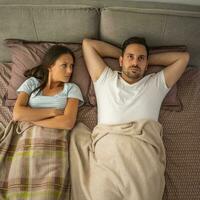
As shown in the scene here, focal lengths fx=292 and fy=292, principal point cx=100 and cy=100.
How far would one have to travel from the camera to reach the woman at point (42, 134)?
1.48 meters

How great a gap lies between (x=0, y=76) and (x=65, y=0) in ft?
2.25

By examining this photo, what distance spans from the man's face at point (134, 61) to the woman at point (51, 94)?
0.33 meters

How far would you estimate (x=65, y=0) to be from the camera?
2.01 meters

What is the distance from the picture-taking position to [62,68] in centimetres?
179

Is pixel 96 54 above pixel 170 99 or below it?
above

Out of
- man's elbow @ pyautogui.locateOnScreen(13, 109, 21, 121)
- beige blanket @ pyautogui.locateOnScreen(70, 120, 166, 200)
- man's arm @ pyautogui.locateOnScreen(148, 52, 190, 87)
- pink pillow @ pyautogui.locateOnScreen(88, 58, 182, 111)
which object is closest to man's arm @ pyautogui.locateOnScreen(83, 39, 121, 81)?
pink pillow @ pyautogui.locateOnScreen(88, 58, 182, 111)

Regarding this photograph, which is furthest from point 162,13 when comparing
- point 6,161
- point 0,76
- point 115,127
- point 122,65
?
point 6,161

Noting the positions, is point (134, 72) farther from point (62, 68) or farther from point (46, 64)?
point (46, 64)

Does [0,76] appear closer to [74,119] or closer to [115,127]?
[74,119]

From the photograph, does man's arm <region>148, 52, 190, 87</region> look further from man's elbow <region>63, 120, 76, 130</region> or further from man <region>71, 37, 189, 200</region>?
man's elbow <region>63, 120, 76, 130</region>

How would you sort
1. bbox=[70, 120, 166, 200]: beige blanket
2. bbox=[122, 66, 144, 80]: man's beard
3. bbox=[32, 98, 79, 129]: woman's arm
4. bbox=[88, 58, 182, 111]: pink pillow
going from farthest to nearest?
bbox=[88, 58, 182, 111]: pink pillow < bbox=[122, 66, 144, 80]: man's beard < bbox=[32, 98, 79, 129]: woman's arm < bbox=[70, 120, 166, 200]: beige blanket

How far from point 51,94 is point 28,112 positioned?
20cm

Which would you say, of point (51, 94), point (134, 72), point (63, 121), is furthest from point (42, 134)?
point (134, 72)

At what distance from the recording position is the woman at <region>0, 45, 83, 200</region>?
1479 mm
